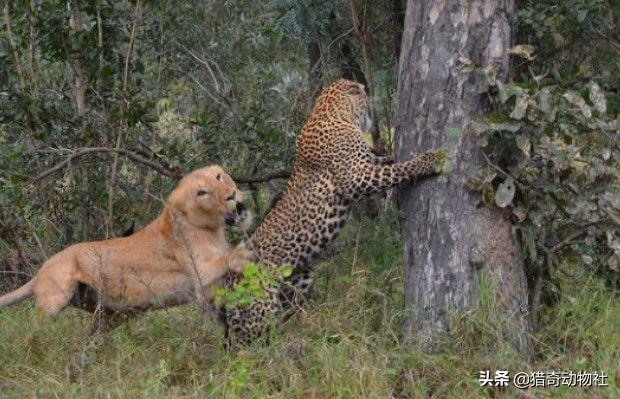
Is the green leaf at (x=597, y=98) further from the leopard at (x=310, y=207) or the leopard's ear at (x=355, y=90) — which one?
the leopard's ear at (x=355, y=90)

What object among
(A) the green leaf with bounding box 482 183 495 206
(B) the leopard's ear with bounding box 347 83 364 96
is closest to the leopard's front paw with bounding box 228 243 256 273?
(B) the leopard's ear with bounding box 347 83 364 96

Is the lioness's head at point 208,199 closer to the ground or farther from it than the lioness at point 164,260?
farther from it

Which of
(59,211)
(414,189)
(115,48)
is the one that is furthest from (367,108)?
(59,211)

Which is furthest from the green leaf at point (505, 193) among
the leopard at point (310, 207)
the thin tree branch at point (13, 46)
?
the thin tree branch at point (13, 46)

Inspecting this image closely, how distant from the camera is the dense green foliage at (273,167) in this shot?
20.4 ft

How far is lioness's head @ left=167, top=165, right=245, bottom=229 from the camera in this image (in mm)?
7809

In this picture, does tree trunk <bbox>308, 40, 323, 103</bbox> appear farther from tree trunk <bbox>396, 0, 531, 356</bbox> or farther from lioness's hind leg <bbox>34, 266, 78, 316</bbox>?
tree trunk <bbox>396, 0, 531, 356</bbox>

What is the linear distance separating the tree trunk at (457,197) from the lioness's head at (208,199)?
5.53ft

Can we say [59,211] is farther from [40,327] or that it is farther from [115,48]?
[40,327]

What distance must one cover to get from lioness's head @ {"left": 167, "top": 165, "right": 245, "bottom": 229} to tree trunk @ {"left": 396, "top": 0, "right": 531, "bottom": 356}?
5.53 feet

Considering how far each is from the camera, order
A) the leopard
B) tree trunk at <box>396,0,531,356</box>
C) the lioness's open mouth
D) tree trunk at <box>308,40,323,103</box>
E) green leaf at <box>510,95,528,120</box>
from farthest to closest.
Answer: tree trunk at <box>308,40,323,103</box> < the lioness's open mouth < the leopard < tree trunk at <box>396,0,531,356</box> < green leaf at <box>510,95,528,120</box>

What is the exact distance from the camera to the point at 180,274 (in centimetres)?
804

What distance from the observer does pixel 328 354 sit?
6.21m

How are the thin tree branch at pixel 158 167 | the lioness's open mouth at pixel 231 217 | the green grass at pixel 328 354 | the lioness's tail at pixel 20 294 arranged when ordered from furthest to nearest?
the thin tree branch at pixel 158 167 → the lioness's tail at pixel 20 294 → the lioness's open mouth at pixel 231 217 → the green grass at pixel 328 354
